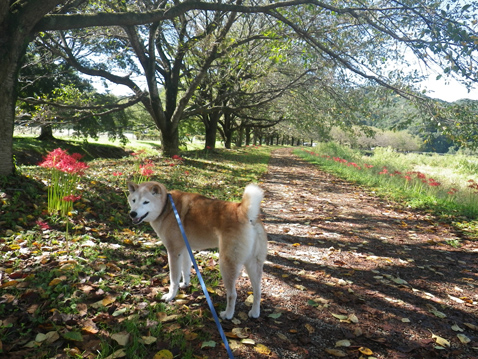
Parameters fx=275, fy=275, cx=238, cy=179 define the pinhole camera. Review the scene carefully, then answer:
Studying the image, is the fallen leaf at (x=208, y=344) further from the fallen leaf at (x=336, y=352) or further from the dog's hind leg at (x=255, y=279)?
the fallen leaf at (x=336, y=352)

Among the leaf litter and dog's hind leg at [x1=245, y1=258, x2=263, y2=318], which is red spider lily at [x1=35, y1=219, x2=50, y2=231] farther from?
dog's hind leg at [x1=245, y1=258, x2=263, y2=318]

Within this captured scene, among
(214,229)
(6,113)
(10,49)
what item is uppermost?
(10,49)

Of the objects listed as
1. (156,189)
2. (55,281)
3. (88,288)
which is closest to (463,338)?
(156,189)

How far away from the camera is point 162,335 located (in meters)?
2.86

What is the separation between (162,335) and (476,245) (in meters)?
6.91

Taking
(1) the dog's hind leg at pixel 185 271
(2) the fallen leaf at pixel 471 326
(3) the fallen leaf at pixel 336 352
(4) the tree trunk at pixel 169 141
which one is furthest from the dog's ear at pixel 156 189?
(4) the tree trunk at pixel 169 141

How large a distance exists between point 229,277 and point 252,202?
892mm

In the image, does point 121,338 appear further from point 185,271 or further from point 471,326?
point 471,326

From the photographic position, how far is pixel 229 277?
10.2 feet

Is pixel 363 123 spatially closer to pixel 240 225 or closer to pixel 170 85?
pixel 170 85

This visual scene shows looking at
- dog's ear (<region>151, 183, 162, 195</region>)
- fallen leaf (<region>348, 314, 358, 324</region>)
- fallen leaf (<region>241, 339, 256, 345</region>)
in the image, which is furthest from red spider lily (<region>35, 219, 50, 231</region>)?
fallen leaf (<region>348, 314, 358, 324</region>)

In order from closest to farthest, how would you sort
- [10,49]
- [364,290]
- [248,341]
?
[248,341] → [364,290] → [10,49]

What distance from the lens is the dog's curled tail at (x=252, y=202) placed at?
3.06 meters

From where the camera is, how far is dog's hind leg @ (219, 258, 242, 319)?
3.09m
